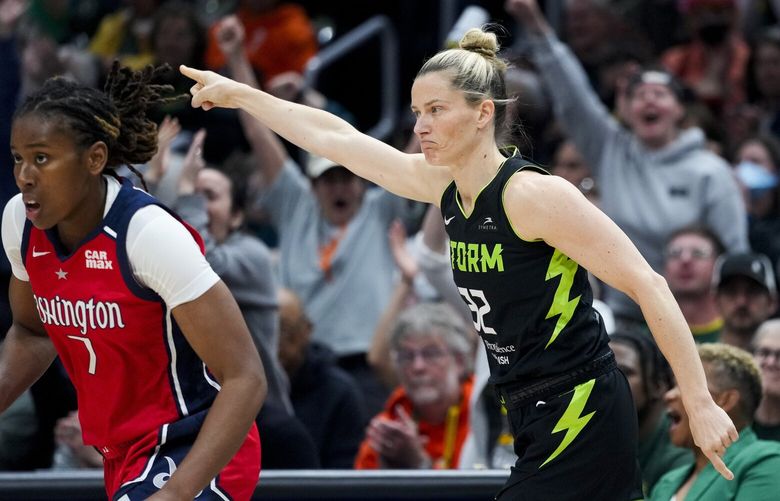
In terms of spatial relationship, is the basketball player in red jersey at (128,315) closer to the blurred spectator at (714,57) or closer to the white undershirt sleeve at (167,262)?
the white undershirt sleeve at (167,262)

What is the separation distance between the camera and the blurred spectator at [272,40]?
8984 mm

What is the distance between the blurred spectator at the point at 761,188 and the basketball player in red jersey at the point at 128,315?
15.8 ft

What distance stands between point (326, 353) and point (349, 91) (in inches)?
174

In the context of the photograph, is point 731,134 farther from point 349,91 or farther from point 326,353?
point 326,353

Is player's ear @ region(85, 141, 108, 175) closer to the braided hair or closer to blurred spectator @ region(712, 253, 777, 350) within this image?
the braided hair

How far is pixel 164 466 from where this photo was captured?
329 centimetres

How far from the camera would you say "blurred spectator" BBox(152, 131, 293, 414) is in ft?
17.1

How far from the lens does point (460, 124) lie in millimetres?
3398

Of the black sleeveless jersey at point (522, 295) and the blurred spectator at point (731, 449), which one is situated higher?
the black sleeveless jersey at point (522, 295)

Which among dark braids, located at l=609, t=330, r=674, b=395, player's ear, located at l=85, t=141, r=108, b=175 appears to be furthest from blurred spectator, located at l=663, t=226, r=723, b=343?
player's ear, located at l=85, t=141, r=108, b=175

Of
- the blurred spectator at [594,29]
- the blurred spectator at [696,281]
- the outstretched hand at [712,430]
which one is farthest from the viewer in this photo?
the blurred spectator at [594,29]

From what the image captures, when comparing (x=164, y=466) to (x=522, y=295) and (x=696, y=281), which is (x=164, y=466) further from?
(x=696, y=281)

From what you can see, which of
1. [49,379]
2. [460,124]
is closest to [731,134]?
[49,379]

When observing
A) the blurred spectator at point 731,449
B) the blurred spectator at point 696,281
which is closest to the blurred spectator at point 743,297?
the blurred spectator at point 696,281
